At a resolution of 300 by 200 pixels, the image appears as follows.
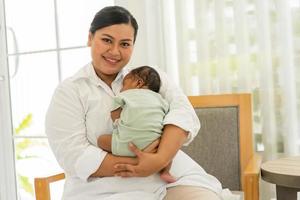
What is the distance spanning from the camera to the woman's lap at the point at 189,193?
143cm

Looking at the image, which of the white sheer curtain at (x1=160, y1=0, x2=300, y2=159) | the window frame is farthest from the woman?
the window frame

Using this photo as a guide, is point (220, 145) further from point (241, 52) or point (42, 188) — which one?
point (42, 188)

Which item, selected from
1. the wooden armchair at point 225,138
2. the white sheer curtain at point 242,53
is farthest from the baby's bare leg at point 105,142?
the white sheer curtain at point 242,53

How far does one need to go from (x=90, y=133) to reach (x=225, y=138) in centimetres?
76

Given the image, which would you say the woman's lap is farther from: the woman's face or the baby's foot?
the woman's face

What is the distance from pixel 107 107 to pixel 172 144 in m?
0.27

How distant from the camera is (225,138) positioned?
196 cm

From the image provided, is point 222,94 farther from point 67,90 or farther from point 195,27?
point 67,90

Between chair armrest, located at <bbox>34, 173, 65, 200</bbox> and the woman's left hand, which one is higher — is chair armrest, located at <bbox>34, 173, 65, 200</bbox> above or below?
below

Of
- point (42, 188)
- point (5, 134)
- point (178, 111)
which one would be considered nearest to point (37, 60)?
point (5, 134)

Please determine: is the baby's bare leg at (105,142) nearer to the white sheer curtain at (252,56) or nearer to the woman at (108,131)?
the woman at (108,131)

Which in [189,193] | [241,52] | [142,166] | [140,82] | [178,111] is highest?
[241,52]

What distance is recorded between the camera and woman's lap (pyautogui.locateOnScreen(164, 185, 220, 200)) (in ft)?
4.69

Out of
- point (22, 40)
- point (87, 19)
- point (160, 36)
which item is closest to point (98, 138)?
point (160, 36)
